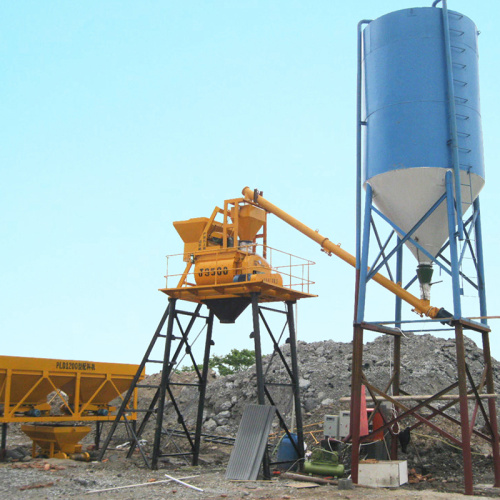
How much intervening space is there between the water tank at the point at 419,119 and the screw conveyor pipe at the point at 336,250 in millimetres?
1179

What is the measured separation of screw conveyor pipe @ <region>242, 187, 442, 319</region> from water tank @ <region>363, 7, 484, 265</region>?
1.18 metres

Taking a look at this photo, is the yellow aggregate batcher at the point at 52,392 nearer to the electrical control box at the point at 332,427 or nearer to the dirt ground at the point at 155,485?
the dirt ground at the point at 155,485

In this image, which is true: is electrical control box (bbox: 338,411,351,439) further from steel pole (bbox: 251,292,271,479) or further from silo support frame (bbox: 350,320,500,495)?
steel pole (bbox: 251,292,271,479)

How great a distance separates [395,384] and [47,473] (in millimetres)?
11164

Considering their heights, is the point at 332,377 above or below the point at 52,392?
above

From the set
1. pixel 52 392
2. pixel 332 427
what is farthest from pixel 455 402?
pixel 52 392

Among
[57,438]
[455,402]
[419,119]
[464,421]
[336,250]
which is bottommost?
[57,438]

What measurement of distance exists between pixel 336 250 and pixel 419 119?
5075 mm

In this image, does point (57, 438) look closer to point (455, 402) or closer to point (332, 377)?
point (332, 377)

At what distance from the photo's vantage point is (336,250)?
68.7 feet

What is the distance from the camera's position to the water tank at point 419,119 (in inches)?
710

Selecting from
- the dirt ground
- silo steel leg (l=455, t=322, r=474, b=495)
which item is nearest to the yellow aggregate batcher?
the dirt ground

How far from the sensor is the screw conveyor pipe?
736 inches

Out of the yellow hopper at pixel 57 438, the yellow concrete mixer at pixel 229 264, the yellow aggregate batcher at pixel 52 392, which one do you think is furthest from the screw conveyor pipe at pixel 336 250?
the yellow hopper at pixel 57 438
